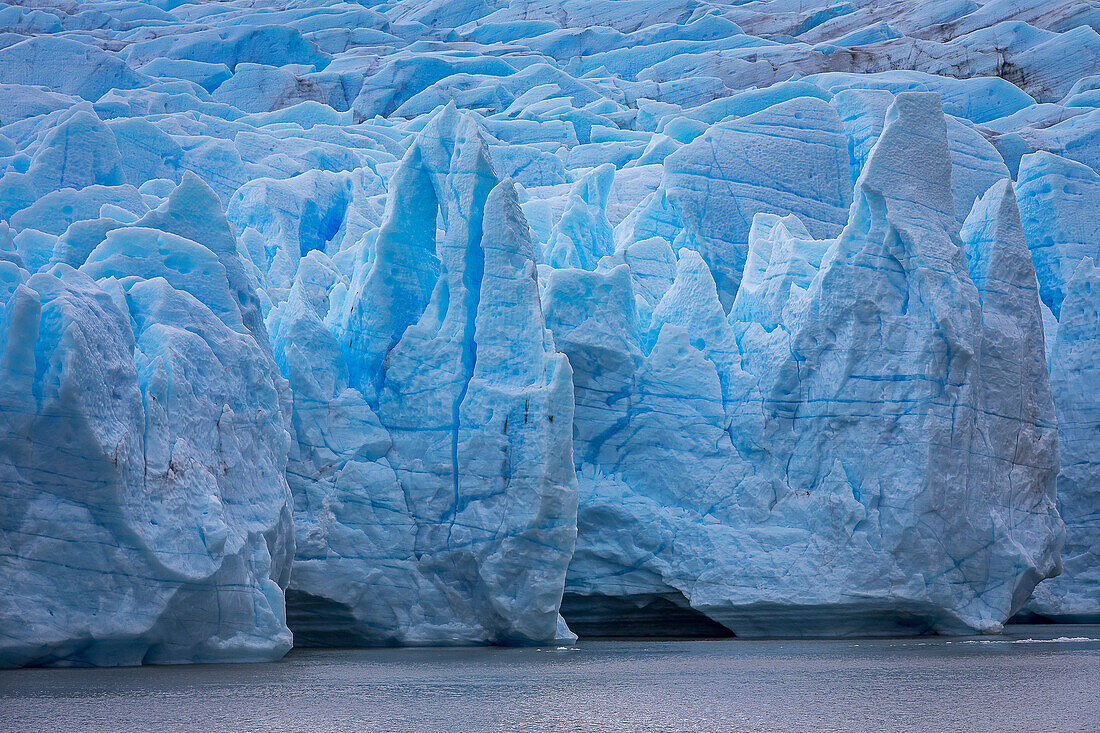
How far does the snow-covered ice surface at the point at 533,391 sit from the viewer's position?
337 inches

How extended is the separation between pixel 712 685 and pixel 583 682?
841mm

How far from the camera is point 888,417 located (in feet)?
39.3

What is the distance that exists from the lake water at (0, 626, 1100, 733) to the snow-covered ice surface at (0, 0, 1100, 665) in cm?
90

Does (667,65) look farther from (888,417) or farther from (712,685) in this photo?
(712,685)

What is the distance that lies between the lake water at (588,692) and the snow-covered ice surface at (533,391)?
0.90m

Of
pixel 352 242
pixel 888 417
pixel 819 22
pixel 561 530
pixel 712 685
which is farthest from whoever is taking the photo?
pixel 819 22

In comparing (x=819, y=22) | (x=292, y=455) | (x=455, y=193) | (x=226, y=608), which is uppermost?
(x=819, y=22)

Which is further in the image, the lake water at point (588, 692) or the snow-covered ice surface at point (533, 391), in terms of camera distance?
the snow-covered ice surface at point (533, 391)

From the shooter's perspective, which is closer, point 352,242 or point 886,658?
point 886,658

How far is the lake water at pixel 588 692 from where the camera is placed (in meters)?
5.81

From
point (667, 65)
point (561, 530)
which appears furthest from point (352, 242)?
point (667, 65)

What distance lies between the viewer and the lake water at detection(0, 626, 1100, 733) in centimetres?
581

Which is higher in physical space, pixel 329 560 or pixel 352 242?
pixel 352 242

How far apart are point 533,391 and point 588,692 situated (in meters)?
4.27
